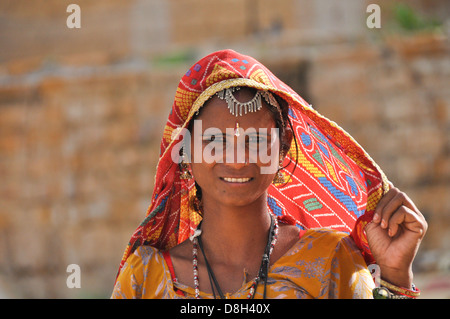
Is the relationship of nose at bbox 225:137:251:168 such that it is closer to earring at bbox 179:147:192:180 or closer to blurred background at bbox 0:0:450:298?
earring at bbox 179:147:192:180

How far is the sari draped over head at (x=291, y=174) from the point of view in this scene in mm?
2521

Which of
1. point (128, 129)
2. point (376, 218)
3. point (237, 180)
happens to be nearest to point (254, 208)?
point (237, 180)

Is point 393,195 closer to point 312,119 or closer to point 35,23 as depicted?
point 312,119

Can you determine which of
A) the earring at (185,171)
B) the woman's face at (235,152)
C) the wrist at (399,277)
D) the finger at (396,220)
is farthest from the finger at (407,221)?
the earring at (185,171)

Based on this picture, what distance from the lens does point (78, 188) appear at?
10594mm

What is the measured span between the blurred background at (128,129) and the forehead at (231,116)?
6.88m

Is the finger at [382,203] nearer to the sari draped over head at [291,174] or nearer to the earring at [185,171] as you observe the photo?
the sari draped over head at [291,174]

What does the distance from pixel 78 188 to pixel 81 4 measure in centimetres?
695

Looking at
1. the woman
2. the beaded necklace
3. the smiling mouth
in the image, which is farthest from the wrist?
the smiling mouth

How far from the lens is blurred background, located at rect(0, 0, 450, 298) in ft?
32.0

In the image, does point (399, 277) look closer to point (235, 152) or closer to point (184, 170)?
point (235, 152)
